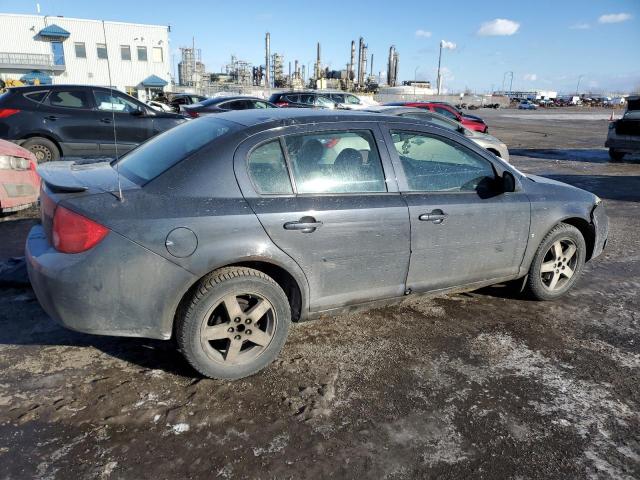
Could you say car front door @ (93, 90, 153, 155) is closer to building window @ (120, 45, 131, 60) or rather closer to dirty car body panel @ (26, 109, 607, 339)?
dirty car body panel @ (26, 109, 607, 339)

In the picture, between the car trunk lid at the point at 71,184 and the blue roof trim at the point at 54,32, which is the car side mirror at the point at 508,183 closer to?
the car trunk lid at the point at 71,184

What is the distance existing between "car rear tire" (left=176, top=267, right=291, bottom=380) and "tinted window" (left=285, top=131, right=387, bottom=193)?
0.69 meters

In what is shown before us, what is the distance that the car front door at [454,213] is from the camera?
3395 mm

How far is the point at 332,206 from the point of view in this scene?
3.04 metres

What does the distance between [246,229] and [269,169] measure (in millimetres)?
442

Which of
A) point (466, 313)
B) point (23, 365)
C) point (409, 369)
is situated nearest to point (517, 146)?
point (466, 313)

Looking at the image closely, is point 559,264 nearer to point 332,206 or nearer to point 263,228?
point 332,206

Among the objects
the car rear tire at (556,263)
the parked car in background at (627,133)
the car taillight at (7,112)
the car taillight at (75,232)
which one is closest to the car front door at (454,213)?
the car rear tire at (556,263)

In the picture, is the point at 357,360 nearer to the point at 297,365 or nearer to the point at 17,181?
the point at 297,365

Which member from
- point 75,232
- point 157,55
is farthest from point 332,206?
point 157,55

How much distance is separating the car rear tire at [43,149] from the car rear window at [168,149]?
608 cm

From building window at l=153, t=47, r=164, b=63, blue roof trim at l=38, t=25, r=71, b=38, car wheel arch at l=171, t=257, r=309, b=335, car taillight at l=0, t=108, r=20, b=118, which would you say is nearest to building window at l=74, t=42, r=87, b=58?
blue roof trim at l=38, t=25, r=71, b=38

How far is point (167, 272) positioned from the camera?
2639 mm

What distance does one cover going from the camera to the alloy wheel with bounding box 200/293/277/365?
2836 mm
